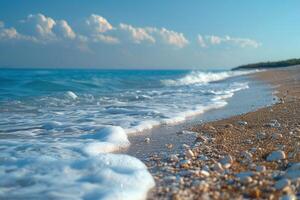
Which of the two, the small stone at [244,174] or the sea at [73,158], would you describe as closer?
the sea at [73,158]

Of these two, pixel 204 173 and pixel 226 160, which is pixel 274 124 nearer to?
pixel 226 160

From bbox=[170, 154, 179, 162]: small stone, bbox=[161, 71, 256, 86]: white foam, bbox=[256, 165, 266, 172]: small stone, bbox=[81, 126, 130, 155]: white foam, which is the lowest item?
bbox=[161, 71, 256, 86]: white foam

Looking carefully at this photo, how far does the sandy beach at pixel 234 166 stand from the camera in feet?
12.0

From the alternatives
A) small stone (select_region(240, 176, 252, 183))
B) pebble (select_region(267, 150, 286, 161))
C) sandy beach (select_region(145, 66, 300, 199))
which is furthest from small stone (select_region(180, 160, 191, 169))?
pebble (select_region(267, 150, 286, 161))

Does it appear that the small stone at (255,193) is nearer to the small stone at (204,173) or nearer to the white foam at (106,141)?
the small stone at (204,173)

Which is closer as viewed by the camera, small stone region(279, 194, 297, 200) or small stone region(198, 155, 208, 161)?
small stone region(279, 194, 297, 200)

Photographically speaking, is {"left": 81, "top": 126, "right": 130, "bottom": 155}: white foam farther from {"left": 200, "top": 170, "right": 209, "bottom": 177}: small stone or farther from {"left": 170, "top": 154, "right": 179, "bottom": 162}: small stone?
{"left": 200, "top": 170, "right": 209, "bottom": 177}: small stone

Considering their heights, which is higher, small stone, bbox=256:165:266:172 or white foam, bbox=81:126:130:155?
small stone, bbox=256:165:266:172

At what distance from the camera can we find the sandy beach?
365cm

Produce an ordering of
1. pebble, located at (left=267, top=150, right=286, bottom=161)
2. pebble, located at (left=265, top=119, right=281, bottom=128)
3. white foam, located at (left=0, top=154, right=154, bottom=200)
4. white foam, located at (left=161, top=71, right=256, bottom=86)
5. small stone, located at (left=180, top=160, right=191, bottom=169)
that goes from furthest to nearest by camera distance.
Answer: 1. white foam, located at (left=161, top=71, right=256, bottom=86)
2. pebble, located at (left=265, top=119, right=281, bottom=128)
3. pebble, located at (left=267, top=150, right=286, bottom=161)
4. small stone, located at (left=180, top=160, right=191, bottom=169)
5. white foam, located at (left=0, top=154, right=154, bottom=200)

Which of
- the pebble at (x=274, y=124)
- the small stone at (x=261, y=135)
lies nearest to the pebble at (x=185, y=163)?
the small stone at (x=261, y=135)

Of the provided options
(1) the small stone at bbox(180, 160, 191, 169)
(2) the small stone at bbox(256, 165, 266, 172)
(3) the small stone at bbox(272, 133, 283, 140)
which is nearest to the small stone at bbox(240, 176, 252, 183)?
(2) the small stone at bbox(256, 165, 266, 172)

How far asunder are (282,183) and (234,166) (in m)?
0.86

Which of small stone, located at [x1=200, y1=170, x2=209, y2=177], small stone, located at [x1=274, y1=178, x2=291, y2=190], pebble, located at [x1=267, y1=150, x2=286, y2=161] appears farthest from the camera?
pebble, located at [x1=267, y1=150, x2=286, y2=161]
